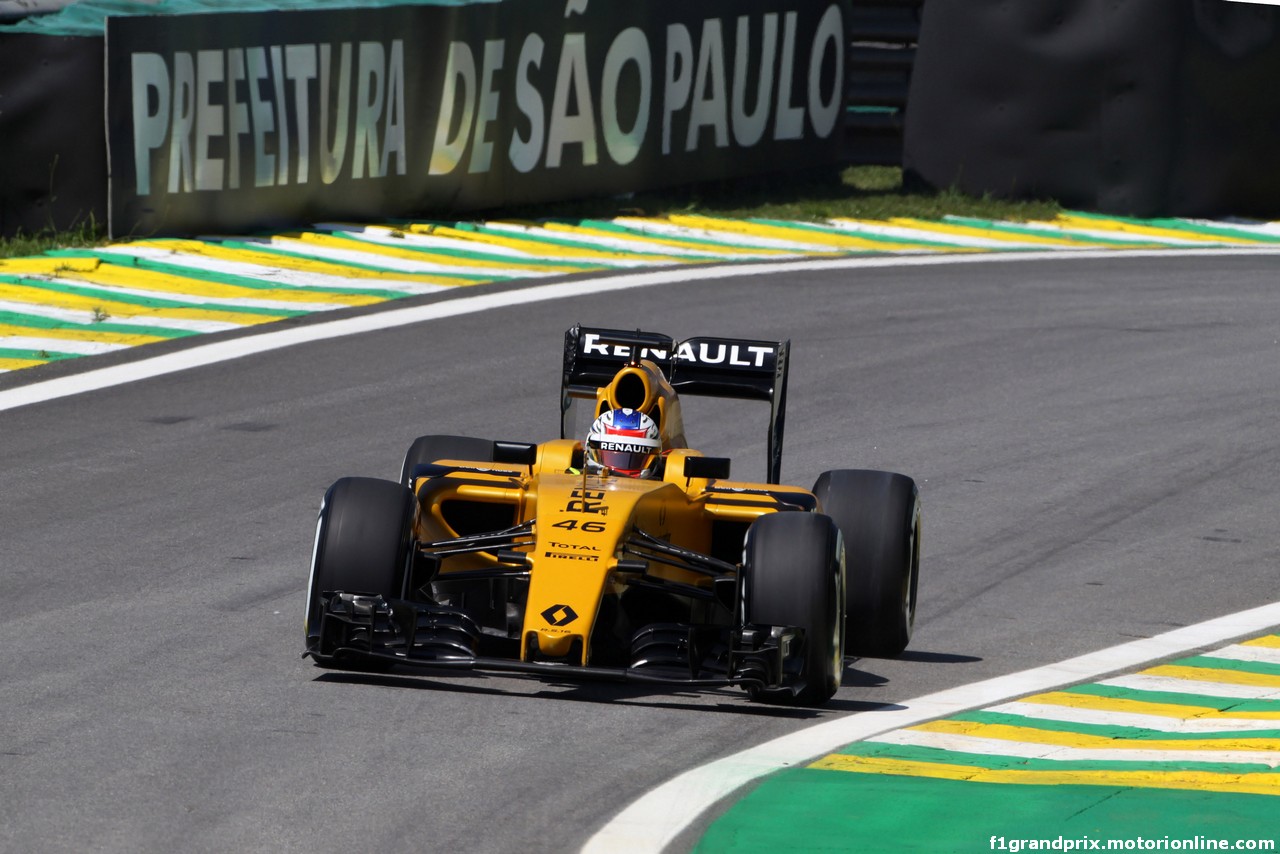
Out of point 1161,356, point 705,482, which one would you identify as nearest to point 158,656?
point 705,482

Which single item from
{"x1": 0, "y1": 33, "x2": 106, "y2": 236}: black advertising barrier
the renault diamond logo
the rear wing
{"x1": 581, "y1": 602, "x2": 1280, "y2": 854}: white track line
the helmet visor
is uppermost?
{"x1": 0, "y1": 33, "x2": 106, "y2": 236}: black advertising barrier

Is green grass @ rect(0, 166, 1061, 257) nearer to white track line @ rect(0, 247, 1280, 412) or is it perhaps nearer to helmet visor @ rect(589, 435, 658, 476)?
white track line @ rect(0, 247, 1280, 412)

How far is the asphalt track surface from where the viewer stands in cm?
746

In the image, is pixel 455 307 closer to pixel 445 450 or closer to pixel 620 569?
pixel 445 450

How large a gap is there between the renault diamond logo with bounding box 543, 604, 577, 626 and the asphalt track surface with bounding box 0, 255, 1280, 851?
13.9 inches

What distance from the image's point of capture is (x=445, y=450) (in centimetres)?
1055

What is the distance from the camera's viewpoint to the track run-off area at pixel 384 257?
1694cm

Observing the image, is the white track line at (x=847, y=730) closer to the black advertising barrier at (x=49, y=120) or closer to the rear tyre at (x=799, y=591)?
the rear tyre at (x=799, y=591)

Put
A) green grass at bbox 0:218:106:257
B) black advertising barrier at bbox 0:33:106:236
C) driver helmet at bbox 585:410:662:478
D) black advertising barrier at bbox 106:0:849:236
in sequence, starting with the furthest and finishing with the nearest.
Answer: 1. black advertising barrier at bbox 106:0:849:236
2. green grass at bbox 0:218:106:257
3. black advertising barrier at bbox 0:33:106:236
4. driver helmet at bbox 585:410:662:478

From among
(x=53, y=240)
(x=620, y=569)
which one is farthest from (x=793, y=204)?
(x=620, y=569)

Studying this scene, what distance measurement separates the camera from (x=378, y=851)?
6.74 m

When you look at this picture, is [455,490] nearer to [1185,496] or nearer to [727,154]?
[1185,496]

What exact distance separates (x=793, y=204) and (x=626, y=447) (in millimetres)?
14247

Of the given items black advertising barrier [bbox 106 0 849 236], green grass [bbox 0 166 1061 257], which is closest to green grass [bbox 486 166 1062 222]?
green grass [bbox 0 166 1061 257]
